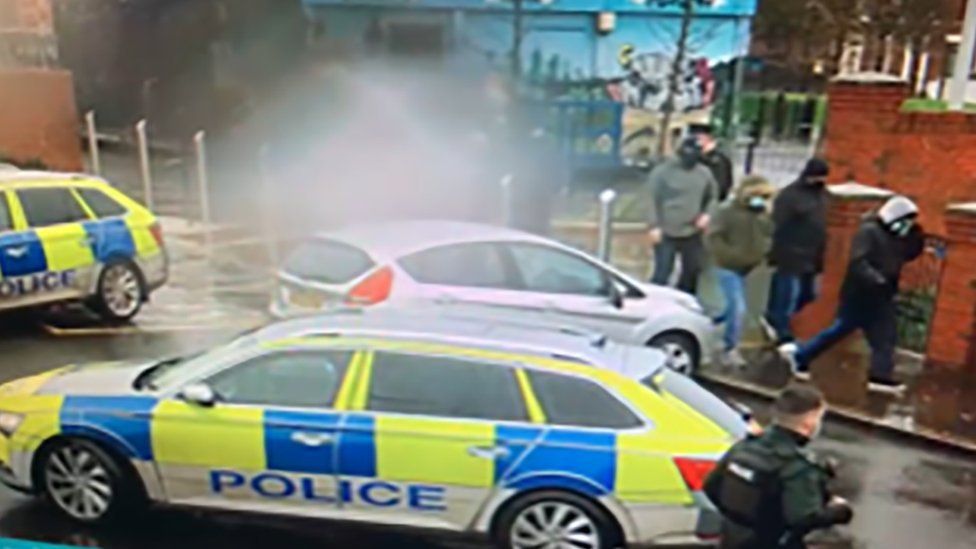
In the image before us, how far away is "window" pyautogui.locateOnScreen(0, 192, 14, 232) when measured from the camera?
8.11 meters

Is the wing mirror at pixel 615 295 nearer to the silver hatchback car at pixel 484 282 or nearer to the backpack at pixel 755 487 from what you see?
the silver hatchback car at pixel 484 282

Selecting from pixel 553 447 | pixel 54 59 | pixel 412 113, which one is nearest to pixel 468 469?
pixel 553 447

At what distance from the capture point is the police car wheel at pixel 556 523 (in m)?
4.55

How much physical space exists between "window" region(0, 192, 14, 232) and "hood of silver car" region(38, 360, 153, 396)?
3340 millimetres

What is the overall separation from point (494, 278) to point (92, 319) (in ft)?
14.7

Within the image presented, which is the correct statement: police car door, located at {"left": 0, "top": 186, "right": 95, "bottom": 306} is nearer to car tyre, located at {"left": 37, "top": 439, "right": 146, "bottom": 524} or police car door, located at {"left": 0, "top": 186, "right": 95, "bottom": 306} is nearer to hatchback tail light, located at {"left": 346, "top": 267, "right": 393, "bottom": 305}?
hatchback tail light, located at {"left": 346, "top": 267, "right": 393, "bottom": 305}

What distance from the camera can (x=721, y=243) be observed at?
7.89 metres

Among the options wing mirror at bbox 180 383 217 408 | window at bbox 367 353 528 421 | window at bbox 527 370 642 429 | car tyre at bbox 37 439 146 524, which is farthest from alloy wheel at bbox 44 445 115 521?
window at bbox 527 370 642 429

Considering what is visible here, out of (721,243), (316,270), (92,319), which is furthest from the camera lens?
(92,319)

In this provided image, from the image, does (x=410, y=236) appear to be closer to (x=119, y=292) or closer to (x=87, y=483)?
(x=87, y=483)

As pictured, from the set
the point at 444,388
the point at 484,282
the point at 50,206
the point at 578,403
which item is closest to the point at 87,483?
the point at 444,388

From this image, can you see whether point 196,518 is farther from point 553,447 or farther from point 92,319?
point 92,319

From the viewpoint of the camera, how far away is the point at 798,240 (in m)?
7.96

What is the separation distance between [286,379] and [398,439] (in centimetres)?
70
